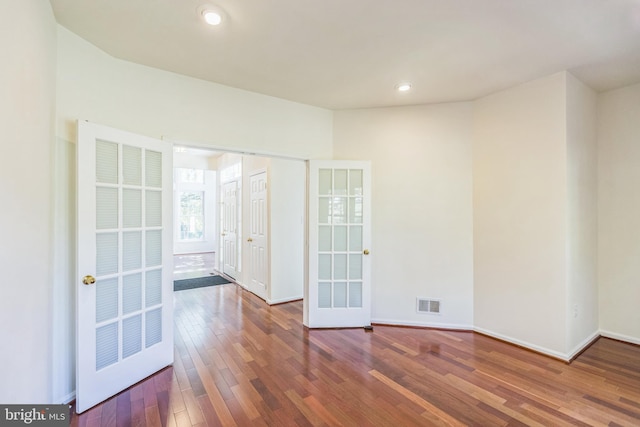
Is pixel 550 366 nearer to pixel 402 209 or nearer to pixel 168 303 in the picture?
pixel 402 209

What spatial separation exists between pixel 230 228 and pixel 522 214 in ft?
17.5

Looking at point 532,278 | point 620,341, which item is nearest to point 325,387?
point 532,278

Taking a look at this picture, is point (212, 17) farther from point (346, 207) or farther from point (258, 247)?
point (258, 247)

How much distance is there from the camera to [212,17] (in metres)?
2.01

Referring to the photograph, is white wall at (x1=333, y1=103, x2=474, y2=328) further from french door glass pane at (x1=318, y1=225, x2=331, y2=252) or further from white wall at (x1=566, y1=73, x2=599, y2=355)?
white wall at (x1=566, y1=73, x2=599, y2=355)

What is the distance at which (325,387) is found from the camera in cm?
237

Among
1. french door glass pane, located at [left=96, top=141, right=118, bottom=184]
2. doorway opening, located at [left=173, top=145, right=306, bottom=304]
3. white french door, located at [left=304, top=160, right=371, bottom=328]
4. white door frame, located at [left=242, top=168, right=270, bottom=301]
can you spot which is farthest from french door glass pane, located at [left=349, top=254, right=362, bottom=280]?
french door glass pane, located at [left=96, top=141, right=118, bottom=184]

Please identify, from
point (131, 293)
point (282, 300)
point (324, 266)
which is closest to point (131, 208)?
point (131, 293)

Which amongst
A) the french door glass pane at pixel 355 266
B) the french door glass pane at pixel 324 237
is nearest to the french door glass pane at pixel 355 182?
the french door glass pane at pixel 324 237

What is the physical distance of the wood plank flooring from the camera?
202cm

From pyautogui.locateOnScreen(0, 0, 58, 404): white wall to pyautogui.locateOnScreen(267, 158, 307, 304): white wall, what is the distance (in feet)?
9.19

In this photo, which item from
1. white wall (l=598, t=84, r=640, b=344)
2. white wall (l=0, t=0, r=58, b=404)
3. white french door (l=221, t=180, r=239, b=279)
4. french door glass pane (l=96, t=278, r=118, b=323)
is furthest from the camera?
white french door (l=221, t=180, r=239, b=279)

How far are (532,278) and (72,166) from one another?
4329 mm

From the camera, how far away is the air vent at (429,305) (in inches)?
143
